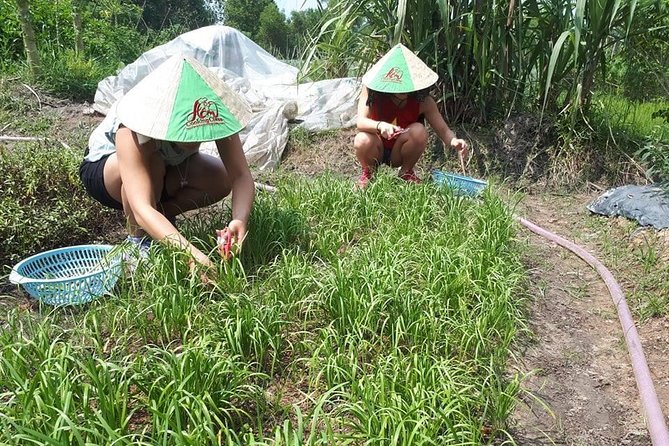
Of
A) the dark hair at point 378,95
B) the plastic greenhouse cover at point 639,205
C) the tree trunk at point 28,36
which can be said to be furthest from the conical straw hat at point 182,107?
the tree trunk at point 28,36

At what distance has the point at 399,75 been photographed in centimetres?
344

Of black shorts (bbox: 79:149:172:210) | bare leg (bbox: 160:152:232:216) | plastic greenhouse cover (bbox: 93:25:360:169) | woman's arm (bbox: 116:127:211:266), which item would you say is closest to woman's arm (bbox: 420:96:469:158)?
plastic greenhouse cover (bbox: 93:25:360:169)

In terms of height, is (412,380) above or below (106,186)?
below

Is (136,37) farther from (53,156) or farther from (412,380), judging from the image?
(412,380)

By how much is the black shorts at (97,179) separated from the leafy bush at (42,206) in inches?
9.5

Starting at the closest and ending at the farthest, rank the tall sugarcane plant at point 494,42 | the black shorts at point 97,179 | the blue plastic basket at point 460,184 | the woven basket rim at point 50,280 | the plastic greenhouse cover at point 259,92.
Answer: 1. the woven basket rim at point 50,280
2. the black shorts at point 97,179
3. the blue plastic basket at point 460,184
4. the tall sugarcane plant at point 494,42
5. the plastic greenhouse cover at point 259,92

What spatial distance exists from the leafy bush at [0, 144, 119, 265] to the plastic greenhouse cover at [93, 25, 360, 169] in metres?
1.35

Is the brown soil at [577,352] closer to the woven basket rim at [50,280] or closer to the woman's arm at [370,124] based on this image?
the woman's arm at [370,124]

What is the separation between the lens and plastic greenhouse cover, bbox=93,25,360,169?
4645mm

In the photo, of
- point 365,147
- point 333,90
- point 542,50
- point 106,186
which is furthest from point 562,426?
point 333,90

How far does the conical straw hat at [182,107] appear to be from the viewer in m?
2.03

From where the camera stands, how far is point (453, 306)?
2.13 metres

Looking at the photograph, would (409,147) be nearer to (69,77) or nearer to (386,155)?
(386,155)

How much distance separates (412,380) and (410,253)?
834 millimetres
